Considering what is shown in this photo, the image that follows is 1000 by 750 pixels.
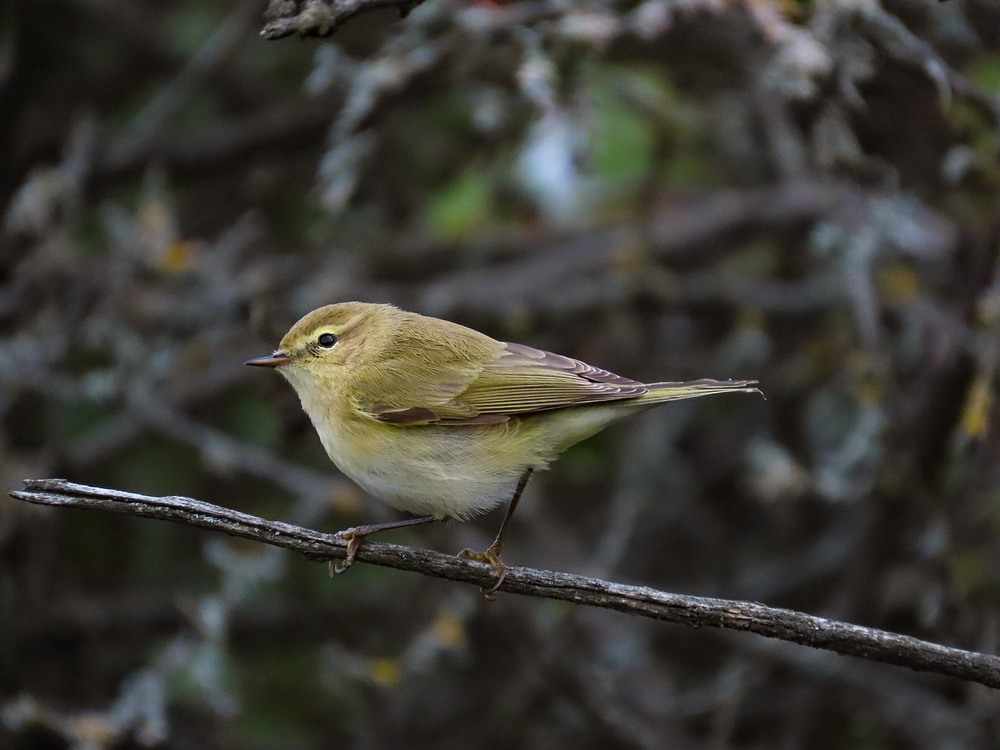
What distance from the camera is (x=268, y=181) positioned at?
593cm

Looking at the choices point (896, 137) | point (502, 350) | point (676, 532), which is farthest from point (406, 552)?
point (676, 532)

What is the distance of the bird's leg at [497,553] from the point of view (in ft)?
8.22

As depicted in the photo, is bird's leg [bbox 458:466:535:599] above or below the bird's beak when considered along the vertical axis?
below

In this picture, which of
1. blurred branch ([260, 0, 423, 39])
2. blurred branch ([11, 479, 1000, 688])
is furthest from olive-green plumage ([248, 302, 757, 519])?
blurred branch ([260, 0, 423, 39])

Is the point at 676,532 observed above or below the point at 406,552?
below

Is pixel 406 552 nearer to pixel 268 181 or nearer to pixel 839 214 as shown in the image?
pixel 839 214

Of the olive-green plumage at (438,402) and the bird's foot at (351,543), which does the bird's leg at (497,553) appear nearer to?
the olive-green plumage at (438,402)

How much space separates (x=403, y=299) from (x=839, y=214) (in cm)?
205

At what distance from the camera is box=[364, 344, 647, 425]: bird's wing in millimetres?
2785

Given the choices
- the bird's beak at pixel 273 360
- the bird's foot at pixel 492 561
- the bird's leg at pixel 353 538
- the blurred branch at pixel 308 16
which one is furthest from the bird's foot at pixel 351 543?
the blurred branch at pixel 308 16

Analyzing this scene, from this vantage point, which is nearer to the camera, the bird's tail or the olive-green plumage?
the bird's tail

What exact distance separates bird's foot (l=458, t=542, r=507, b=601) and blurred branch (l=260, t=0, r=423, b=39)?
1.19 meters

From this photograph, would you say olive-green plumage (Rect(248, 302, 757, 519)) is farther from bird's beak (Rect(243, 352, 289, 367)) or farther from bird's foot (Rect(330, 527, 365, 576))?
bird's foot (Rect(330, 527, 365, 576))

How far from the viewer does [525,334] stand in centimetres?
550
